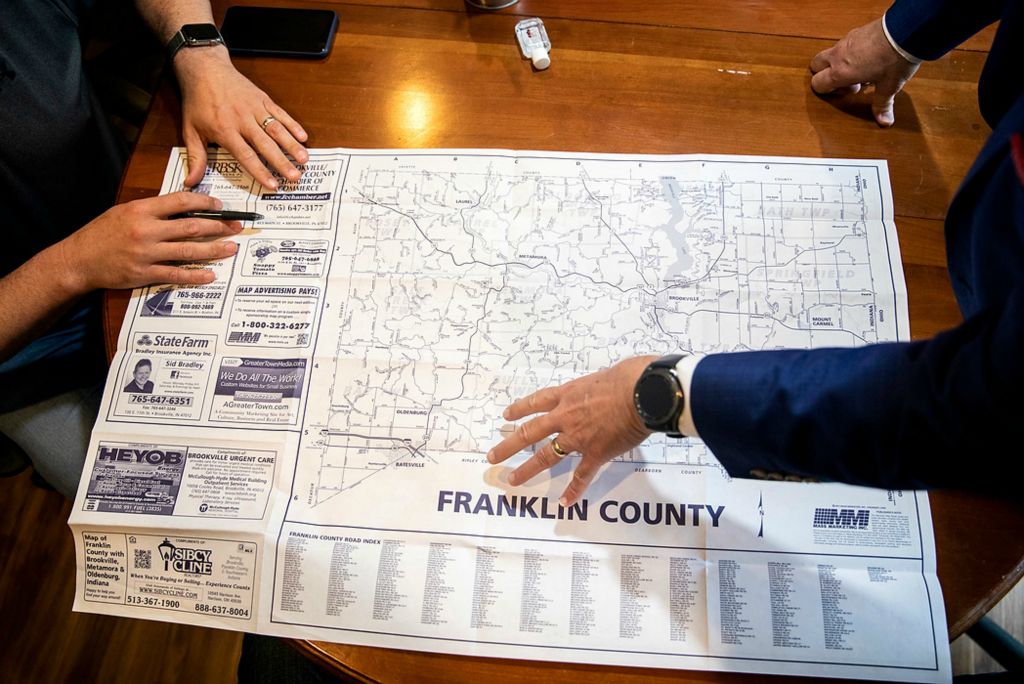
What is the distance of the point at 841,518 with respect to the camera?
2.61 feet

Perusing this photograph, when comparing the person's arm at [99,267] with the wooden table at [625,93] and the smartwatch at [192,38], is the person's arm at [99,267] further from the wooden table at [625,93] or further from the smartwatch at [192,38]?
the smartwatch at [192,38]

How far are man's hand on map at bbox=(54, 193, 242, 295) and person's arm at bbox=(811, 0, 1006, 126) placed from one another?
0.99 metres

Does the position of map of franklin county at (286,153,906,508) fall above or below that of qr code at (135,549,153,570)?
above

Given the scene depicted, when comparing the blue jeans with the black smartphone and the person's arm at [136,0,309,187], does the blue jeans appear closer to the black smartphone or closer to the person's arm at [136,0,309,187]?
the person's arm at [136,0,309,187]

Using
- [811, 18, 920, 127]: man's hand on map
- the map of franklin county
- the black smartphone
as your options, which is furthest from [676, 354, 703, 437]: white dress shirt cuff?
the black smartphone


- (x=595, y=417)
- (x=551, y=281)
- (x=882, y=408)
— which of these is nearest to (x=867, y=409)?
(x=882, y=408)

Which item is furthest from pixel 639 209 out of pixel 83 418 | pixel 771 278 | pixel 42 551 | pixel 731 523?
pixel 42 551

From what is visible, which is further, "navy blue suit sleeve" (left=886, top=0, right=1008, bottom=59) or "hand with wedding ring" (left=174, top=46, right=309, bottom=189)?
"hand with wedding ring" (left=174, top=46, right=309, bottom=189)

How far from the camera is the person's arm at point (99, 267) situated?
2.99ft

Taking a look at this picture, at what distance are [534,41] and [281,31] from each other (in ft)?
1.48

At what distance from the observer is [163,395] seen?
89cm

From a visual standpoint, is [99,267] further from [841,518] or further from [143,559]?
[841,518]

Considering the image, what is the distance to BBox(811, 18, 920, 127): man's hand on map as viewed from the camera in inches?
37.3

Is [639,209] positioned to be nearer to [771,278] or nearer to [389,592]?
[771,278]
